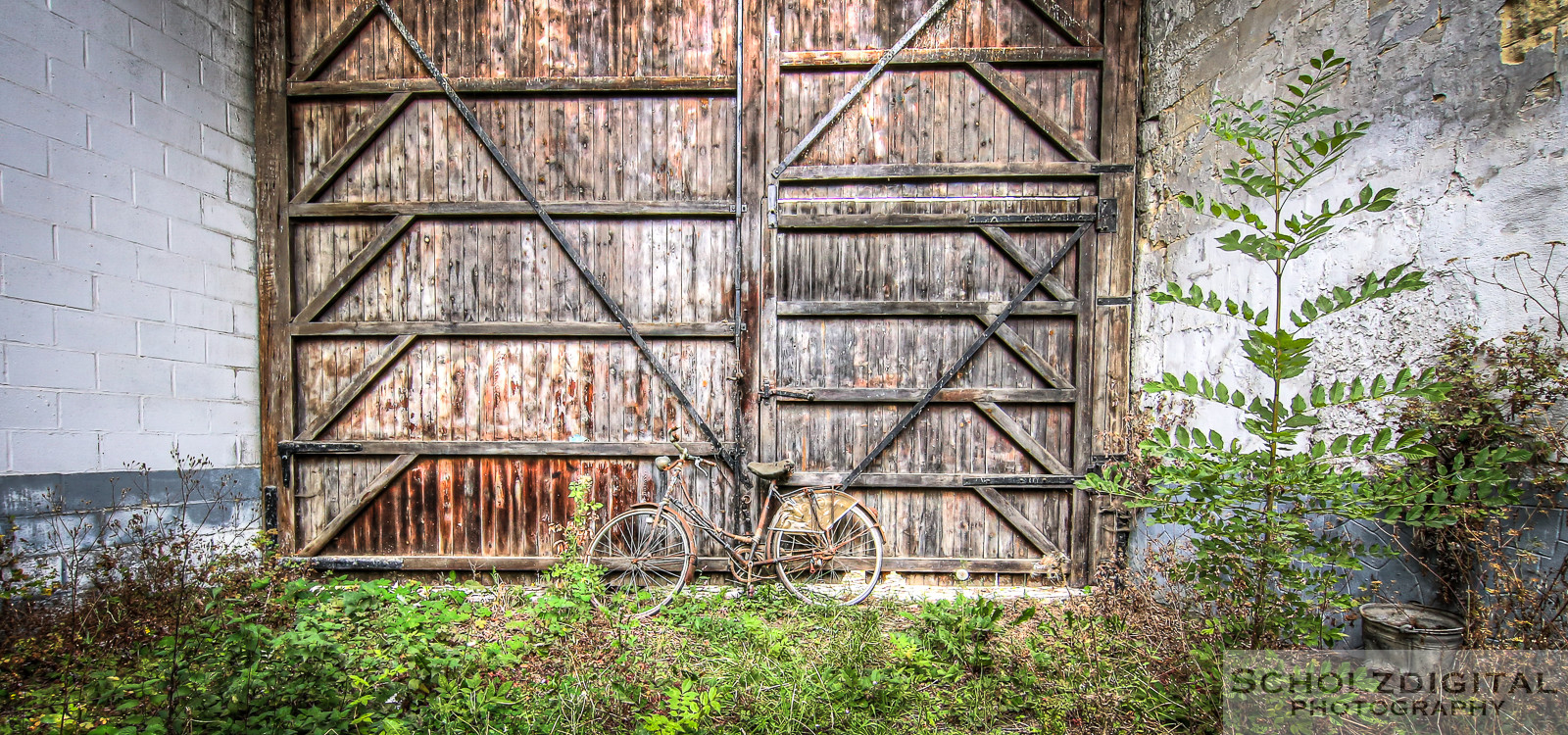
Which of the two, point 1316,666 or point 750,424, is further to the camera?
point 750,424

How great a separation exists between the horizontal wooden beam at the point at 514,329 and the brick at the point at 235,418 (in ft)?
1.79

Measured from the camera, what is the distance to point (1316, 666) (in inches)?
71.3

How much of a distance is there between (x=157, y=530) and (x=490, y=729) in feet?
8.55

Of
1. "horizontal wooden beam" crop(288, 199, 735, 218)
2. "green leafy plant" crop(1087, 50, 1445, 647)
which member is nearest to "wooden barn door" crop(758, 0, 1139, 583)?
"horizontal wooden beam" crop(288, 199, 735, 218)

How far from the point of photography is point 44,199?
2.70 m

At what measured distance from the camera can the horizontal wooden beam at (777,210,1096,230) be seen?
3486 mm

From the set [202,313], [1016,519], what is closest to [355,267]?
[202,313]

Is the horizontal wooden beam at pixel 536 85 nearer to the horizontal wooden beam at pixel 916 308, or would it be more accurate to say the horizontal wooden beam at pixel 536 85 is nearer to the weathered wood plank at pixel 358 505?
the horizontal wooden beam at pixel 916 308

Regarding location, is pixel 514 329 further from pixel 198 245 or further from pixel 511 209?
pixel 198 245

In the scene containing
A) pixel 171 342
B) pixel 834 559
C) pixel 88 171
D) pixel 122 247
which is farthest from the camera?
pixel 834 559

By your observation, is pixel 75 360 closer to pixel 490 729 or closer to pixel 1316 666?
pixel 490 729

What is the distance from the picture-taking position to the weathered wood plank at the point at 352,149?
3568mm

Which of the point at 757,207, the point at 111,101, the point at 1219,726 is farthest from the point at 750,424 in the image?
the point at 111,101

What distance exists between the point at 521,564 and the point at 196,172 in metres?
3.00
